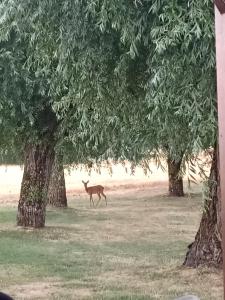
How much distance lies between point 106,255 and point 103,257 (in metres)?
0.24

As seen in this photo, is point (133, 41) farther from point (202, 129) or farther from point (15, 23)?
point (15, 23)

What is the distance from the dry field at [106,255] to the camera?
8.23 m

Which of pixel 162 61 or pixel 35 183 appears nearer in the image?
pixel 162 61

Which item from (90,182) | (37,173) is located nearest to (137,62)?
(37,173)

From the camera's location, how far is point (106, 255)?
1120 centimetres

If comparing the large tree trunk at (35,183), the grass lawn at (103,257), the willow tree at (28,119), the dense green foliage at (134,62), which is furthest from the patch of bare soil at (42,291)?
the large tree trunk at (35,183)

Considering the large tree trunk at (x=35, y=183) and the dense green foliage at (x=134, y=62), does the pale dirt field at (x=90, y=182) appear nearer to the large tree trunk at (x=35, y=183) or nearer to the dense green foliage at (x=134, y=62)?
the large tree trunk at (x=35, y=183)

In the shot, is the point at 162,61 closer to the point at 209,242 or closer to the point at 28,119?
the point at 209,242

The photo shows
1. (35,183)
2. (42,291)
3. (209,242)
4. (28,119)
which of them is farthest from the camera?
(35,183)

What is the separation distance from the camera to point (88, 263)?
10312mm

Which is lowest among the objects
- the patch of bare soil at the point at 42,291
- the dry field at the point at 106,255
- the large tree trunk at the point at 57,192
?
the patch of bare soil at the point at 42,291

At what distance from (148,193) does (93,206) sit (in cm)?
523

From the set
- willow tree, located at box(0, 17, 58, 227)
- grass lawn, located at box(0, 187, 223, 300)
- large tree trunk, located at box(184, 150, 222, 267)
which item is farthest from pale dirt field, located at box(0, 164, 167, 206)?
large tree trunk, located at box(184, 150, 222, 267)

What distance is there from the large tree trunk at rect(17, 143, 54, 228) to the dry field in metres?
0.42
